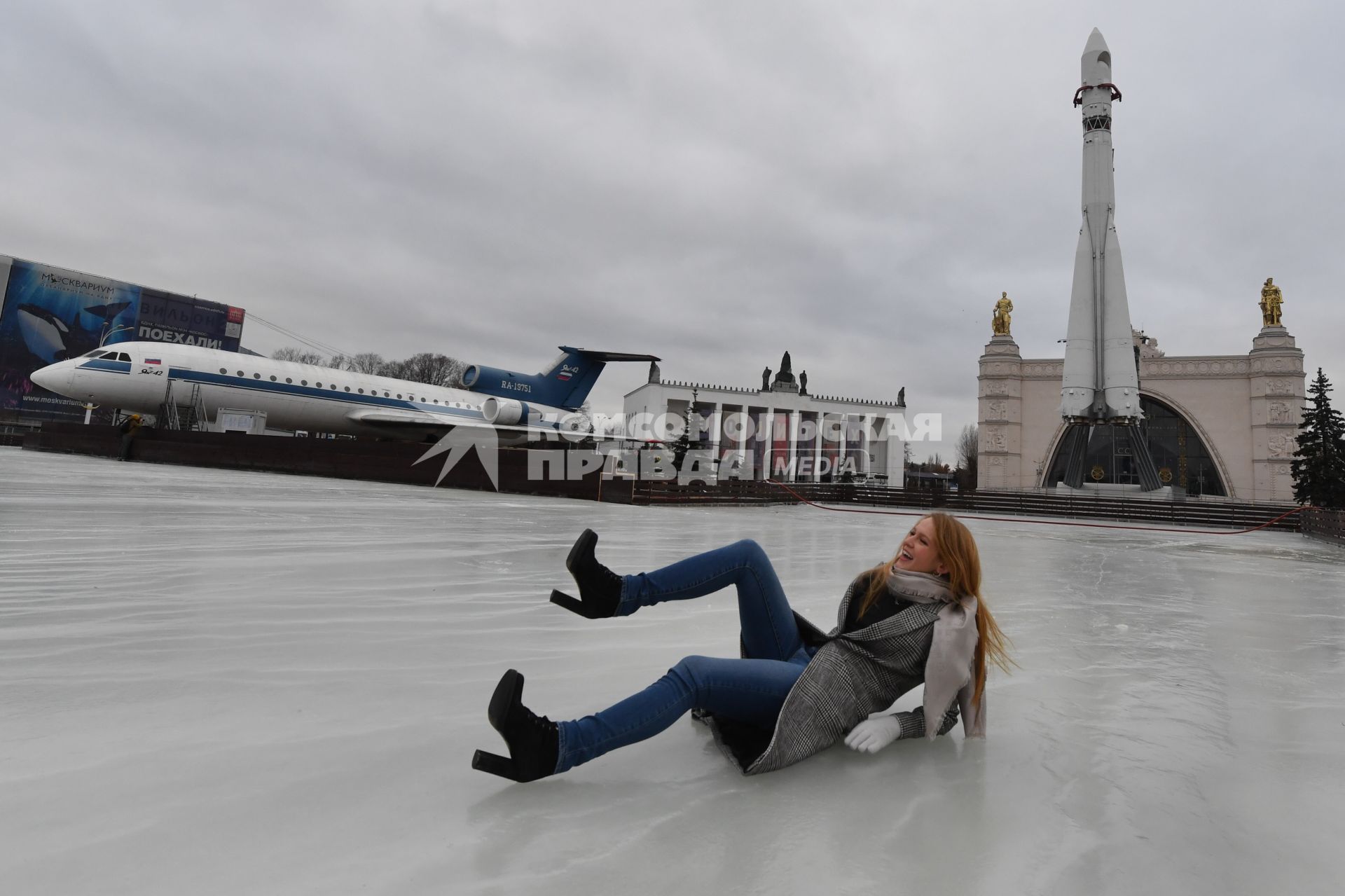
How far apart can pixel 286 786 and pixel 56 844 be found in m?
0.44

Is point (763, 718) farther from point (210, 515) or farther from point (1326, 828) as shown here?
point (210, 515)

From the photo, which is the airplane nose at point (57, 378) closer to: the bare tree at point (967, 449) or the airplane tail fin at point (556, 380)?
the airplane tail fin at point (556, 380)

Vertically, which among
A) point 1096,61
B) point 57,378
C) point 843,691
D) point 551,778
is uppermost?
point 1096,61

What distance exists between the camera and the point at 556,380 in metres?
25.3

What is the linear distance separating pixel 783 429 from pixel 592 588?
224 feet

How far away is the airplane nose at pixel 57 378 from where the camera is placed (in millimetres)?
16625

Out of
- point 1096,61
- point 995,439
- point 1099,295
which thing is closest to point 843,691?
point 1099,295

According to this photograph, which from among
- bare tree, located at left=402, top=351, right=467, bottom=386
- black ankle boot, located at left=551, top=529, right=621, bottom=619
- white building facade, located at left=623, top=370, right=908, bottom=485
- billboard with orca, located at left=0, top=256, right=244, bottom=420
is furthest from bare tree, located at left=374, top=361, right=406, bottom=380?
black ankle boot, located at left=551, top=529, right=621, bottom=619

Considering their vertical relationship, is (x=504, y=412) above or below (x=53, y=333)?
below

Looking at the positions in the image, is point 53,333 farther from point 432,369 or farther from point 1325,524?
point 1325,524

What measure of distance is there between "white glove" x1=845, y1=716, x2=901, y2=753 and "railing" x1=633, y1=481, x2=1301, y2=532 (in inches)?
604

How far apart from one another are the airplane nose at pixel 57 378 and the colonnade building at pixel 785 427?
49.8 m

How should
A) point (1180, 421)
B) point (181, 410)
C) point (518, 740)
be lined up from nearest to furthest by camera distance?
point (518, 740) < point (181, 410) < point (1180, 421)

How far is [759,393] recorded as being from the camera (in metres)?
71.2
